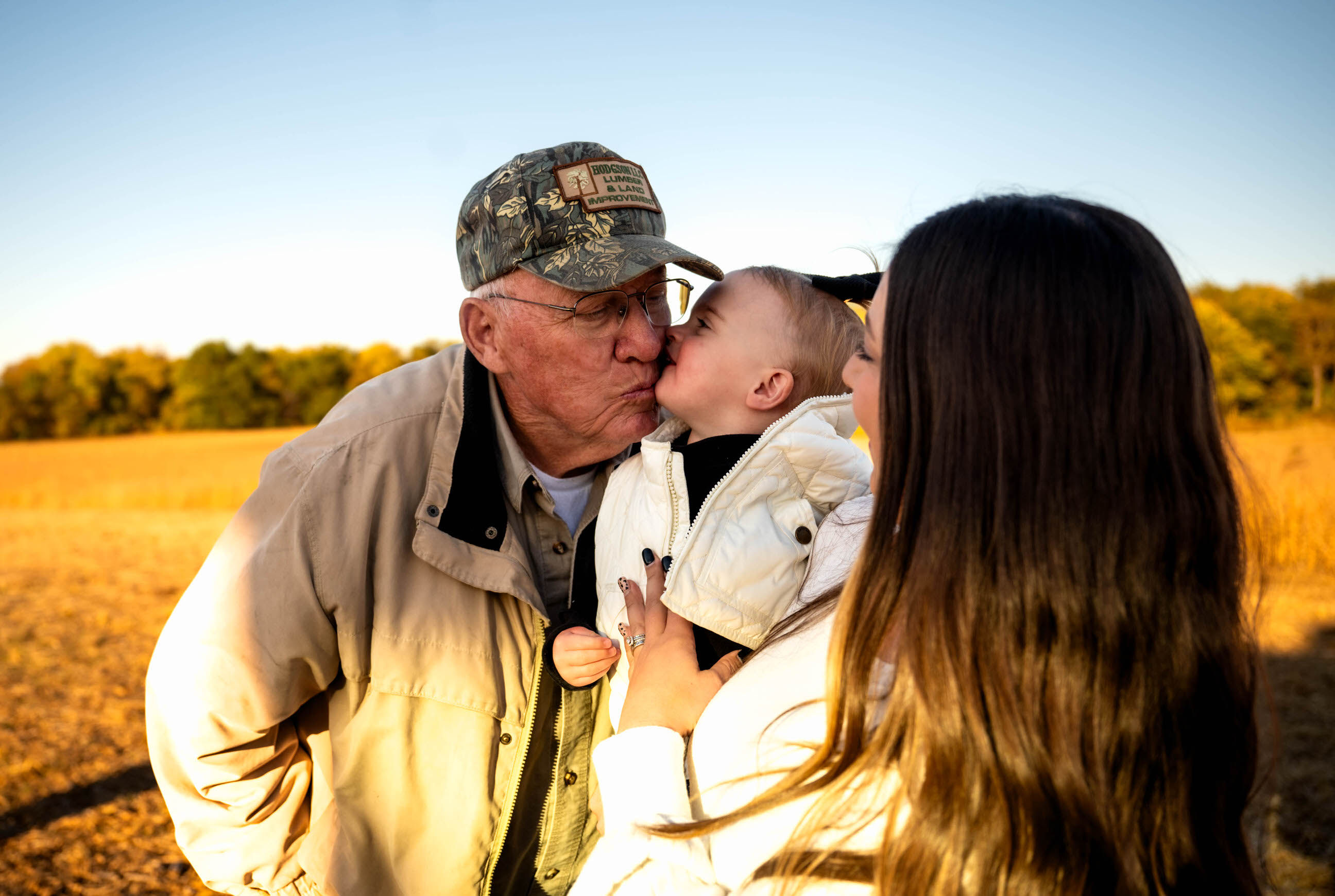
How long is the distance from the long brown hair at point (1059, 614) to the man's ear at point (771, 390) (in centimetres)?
104

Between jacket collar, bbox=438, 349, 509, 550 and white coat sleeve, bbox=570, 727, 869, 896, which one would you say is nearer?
white coat sleeve, bbox=570, 727, 869, 896

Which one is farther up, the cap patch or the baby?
the cap patch

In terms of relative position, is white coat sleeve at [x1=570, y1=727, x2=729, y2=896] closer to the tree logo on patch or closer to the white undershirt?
the white undershirt

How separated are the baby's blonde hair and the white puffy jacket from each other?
210mm

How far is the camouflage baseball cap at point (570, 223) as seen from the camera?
8.18ft

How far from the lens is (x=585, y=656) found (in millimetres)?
2201

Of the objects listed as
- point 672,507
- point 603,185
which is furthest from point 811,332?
point 603,185

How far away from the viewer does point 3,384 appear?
43.4m

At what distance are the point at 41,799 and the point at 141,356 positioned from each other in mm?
49606

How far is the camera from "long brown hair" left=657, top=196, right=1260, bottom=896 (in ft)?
4.04

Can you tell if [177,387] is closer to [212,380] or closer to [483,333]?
[212,380]

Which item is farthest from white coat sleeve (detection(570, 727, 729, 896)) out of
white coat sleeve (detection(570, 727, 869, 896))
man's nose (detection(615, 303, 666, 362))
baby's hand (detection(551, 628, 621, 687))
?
man's nose (detection(615, 303, 666, 362))

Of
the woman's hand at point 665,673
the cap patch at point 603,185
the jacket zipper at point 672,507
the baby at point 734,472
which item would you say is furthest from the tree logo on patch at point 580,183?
the woman's hand at point 665,673

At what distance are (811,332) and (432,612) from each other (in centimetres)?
132
